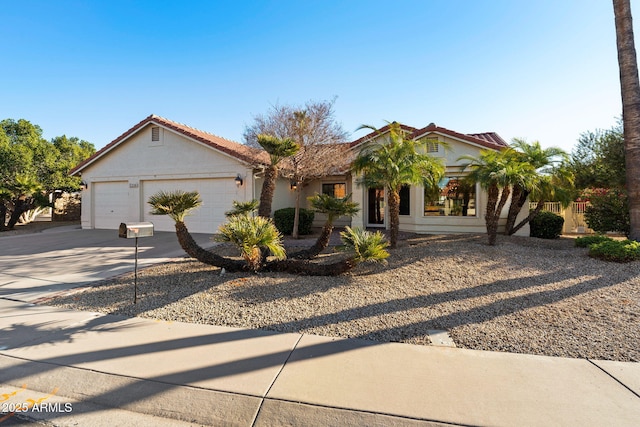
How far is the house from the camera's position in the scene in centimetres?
1236

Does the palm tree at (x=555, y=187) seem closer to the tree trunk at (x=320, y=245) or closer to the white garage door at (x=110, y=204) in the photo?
the tree trunk at (x=320, y=245)

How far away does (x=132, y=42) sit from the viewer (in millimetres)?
11789

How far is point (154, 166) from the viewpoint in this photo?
14391 millimetres

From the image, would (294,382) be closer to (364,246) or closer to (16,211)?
(364,246)

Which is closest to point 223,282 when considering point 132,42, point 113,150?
point 132,42

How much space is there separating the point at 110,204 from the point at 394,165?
1433cm

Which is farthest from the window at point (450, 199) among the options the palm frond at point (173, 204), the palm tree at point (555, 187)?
the palm frond at point (173, 204)

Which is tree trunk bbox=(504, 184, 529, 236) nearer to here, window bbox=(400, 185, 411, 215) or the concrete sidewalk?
window bbox=(400, 185, 411, 215)

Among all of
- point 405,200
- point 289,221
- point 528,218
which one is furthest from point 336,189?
point 528,218

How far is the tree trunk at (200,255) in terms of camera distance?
6.31 m

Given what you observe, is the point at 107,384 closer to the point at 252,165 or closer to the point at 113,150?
the point at 252,165

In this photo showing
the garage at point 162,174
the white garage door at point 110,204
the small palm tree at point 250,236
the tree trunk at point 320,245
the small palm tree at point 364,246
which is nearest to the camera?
the small palm tree at point 250,236

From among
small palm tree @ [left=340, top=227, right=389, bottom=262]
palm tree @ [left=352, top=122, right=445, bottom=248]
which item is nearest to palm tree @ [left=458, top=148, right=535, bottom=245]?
palm tree @ [left=352, top=122, right=445, bottom=248]

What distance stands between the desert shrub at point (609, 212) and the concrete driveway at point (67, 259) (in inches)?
591
